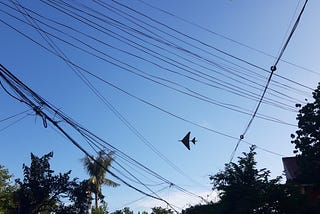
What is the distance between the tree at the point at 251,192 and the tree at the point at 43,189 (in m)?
23.5

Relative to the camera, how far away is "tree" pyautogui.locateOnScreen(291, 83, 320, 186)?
1742 cm

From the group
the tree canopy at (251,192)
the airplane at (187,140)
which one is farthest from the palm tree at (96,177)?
the airplane at (187,140)

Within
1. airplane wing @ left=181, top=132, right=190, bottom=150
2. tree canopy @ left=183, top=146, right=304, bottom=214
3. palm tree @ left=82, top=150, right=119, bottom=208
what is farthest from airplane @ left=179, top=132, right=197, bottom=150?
palm tree @ left=82, top=150, right=119, bottom=208

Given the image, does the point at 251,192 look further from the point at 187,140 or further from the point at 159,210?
the point at 159,210

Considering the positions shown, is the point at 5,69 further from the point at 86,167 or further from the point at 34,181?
the point at 86,167

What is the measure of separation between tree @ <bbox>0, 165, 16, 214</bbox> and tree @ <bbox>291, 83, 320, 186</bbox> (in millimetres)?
29133

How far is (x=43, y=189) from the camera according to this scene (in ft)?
119

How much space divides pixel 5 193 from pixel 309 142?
30930 mm

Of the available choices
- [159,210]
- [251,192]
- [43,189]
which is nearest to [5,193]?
[43,189]


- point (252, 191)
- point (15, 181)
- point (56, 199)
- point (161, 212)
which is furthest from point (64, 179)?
point (252, 191)

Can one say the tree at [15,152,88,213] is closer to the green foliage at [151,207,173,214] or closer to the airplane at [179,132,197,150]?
the green foliage at [151,207,173,214]

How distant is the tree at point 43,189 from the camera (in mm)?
35719

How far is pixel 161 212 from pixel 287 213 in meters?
17.6

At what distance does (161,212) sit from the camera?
31.3 metres
